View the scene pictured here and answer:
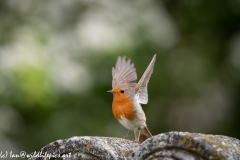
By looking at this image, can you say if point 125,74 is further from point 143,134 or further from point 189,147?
point 189,147

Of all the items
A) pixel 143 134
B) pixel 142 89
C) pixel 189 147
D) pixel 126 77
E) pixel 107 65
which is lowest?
pixel 189 147

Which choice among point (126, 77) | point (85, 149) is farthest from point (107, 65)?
point (85, 149)

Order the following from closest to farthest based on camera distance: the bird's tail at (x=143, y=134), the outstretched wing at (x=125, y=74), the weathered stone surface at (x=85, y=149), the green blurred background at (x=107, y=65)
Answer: the weathered stone surface at (x=85, y=149), the bird's tail at (x=143, y=134), the outstretched wing at (x=125, y=74), the green blurred background at (x=107, y=65)

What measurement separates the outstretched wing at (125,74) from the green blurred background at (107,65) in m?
3.34

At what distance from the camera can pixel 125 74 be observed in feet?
21.4

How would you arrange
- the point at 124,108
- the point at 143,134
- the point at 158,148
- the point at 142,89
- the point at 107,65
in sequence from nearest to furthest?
the point at 158,148
the point at 124,108
the point at 143,134
the point at 142,89
the point at 107,65

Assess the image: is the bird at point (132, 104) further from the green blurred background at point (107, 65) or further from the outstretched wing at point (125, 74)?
the green blurred background at point (107, 65)

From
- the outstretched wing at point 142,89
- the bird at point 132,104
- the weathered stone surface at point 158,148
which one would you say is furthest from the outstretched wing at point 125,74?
the weathered stone surface at point 158,148

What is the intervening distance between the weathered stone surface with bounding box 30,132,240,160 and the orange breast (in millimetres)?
1921

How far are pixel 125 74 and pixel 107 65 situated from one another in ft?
12.6

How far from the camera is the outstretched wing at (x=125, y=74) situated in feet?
21.3

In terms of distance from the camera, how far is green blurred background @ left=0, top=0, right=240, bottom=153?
33.3 feet

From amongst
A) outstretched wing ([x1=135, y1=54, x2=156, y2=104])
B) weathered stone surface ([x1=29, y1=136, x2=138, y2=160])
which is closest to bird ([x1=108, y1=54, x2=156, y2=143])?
outstretched wing ([x1=135, y1=54, x2=156, y2=104])

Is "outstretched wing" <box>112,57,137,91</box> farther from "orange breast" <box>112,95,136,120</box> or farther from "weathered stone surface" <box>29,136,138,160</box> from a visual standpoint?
"weathered stone surface" <box>29,136,138,160</box>
